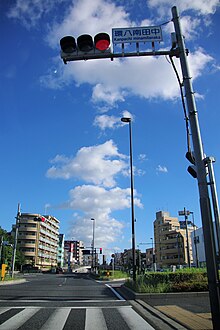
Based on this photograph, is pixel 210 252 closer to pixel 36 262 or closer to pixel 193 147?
pixel 193 147

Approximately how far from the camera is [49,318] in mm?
8359

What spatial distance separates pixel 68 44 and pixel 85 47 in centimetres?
34

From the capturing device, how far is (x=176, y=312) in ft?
29.3

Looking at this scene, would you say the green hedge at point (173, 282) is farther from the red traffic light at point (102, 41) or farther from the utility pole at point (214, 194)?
the red traffic light at point (102, 41)

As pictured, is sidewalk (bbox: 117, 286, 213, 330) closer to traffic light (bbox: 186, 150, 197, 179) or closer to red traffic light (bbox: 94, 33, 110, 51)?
traffic light (bbox: 186, 150, 197, 179)

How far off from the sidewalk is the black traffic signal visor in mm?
6344

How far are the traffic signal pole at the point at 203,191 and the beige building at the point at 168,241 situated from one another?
92665mm

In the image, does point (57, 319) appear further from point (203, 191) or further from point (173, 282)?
point (173, 282)

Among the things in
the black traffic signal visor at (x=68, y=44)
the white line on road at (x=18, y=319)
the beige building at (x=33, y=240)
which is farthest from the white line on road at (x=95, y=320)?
the beige building at (x=33, y=240)

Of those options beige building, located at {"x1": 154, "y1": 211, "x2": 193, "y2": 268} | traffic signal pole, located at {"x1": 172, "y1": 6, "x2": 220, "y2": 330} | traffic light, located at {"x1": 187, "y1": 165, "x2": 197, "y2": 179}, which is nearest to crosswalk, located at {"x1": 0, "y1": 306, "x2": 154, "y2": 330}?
traffic signal pole, located at {"x1": 172, "y1": 6, "x2": 220, "y2": 330}

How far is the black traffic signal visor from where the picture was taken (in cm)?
604

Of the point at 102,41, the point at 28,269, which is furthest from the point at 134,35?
the point at 28,269

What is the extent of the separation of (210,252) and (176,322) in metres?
3.18

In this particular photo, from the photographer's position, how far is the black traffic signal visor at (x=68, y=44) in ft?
19.8
